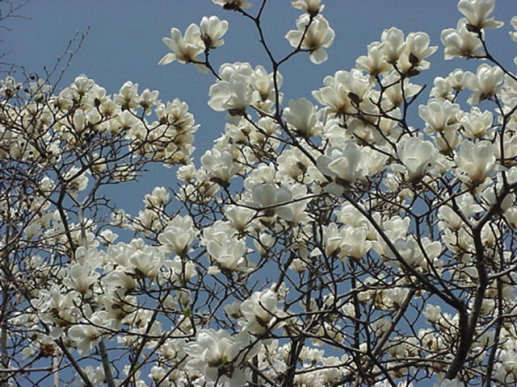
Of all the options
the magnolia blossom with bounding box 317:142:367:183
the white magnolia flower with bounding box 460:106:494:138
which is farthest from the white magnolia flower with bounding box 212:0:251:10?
the white magnolia flower with bounding box 460:106:494:138

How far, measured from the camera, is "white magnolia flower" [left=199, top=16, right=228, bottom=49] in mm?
2225

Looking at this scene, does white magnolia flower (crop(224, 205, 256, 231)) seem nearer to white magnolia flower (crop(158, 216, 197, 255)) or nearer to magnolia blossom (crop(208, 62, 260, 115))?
white magnolia flower (crop(158, 216, 197, 255))

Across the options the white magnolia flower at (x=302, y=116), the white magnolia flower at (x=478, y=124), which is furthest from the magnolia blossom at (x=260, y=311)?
the white magnolia flower at (x=478, y=124)

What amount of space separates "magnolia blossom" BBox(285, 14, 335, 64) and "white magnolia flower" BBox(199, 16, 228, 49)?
22 cm

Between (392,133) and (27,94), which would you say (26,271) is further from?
(392,133)

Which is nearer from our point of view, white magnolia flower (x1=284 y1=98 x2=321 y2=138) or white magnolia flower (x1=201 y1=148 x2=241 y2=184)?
white magnolia flower (x1=284 y1=98 x2=321 y2=138)

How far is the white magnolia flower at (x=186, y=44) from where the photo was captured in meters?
2.24

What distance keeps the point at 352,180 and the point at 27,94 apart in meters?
3.32

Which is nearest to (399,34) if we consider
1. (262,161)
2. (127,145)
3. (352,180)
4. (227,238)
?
(352,180)

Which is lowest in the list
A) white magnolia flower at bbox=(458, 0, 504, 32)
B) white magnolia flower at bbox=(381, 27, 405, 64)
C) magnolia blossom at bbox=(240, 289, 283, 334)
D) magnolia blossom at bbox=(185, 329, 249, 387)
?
magnolia blossom at bbox=(185, 329, 249, 387)

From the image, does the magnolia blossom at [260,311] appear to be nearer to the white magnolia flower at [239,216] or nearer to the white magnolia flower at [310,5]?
the white magnolia flower at [239,216]

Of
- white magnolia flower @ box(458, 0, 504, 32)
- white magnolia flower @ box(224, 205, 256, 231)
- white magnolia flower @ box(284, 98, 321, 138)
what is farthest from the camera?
white magnolia flower @ box(224, 205, 256, 231)

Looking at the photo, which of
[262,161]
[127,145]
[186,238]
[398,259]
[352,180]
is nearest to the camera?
[352,180]

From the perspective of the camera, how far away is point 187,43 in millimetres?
2242
